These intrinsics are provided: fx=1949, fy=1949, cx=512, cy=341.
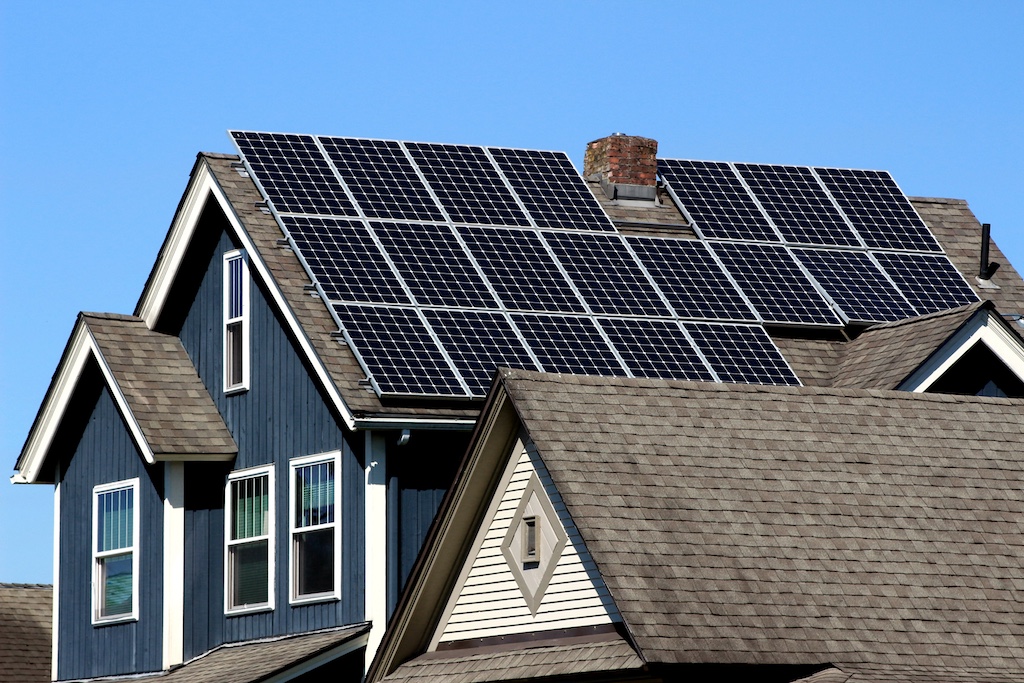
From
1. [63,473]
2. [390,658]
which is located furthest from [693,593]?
[63,473]

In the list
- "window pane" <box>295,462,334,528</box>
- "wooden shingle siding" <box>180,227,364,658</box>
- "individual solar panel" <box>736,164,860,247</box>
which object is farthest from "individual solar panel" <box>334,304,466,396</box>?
"individual solar panel" <box>736,164,860,247</box>

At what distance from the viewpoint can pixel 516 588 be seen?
65.9ft

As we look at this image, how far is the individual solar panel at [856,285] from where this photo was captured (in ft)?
92.3

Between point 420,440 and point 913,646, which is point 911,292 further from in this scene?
point 913,646

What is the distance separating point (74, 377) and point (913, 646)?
49.3ft

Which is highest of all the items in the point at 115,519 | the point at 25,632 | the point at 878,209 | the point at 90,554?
the point at 878,209

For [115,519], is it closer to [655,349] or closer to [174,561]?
[174,561]

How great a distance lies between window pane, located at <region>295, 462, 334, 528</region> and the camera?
24.8m

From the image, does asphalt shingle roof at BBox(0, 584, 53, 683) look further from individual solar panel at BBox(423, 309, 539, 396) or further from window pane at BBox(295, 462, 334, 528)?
individual solar panel at BBox(423, 309, 539, 396)

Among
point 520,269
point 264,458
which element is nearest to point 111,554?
point 264,458

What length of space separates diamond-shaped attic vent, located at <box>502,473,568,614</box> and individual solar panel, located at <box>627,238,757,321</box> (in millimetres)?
7532

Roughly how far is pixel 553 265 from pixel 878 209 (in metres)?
6.73

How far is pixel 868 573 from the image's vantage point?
1852 cm

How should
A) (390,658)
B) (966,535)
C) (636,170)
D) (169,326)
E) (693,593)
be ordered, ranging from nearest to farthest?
(693,593) → (966,535) → (390,658) → (169,326) → (636,170)
